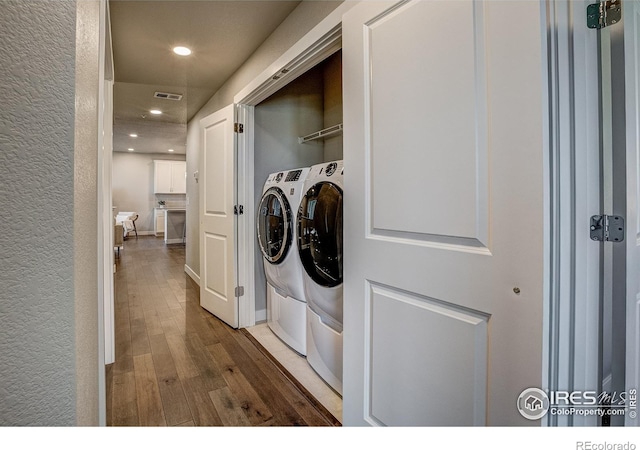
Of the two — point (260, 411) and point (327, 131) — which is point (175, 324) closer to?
point (260, 411)

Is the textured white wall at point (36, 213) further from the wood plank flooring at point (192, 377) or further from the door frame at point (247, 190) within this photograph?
the door frame at point (247, 190)

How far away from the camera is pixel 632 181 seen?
2.89ft

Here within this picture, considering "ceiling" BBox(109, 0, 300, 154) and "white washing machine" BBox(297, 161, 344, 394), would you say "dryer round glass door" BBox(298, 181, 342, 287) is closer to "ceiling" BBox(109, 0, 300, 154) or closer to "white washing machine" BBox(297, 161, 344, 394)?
"white washing machine" BBox(297, 161, 344, 394)

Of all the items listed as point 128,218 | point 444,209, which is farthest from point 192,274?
point 128,218

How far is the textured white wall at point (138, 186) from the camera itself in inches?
353

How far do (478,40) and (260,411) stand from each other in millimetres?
1812

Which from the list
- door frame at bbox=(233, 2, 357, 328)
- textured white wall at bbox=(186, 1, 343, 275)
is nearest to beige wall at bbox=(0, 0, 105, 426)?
textured white wall at bbox=(186, 1, 343, 275)

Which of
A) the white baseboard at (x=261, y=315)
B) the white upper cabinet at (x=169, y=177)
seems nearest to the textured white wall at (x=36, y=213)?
the white baseboard at (x=261, y=315)

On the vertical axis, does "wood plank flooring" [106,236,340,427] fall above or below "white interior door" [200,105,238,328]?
below

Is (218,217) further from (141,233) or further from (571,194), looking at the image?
(141,233)

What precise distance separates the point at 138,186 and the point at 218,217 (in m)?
7.77

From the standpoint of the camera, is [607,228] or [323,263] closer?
[607,228]

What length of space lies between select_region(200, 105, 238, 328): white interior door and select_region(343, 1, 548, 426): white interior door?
1624 mm

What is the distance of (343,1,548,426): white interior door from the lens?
31.7 inches
